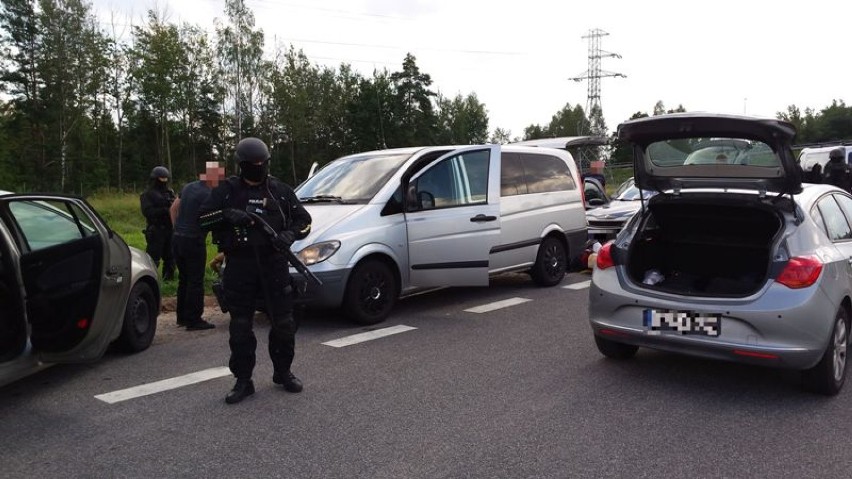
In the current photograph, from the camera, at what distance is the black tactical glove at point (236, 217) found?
4.12 meters

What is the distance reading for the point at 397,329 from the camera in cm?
639

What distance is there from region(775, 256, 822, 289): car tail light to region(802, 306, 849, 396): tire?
1.24ft

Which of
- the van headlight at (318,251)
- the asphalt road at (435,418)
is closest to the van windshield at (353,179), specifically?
the van headlight at (318,251)

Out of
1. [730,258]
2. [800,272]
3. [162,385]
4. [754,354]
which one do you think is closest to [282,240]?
[162,385]

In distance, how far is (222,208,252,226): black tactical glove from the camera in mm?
4117

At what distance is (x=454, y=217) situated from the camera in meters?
7.18

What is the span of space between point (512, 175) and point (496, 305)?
68.2 inches

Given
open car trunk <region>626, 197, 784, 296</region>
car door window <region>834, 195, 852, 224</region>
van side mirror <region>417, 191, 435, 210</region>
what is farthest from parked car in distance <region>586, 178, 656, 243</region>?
open car trunk <region>626, 197, 784, 296</region>

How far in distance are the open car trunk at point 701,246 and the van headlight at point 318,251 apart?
2.79 meters

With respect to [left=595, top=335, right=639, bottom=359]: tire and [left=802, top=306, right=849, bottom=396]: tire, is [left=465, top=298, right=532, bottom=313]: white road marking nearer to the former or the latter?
[left=595, top=335, right=639, bottom=359]: tire

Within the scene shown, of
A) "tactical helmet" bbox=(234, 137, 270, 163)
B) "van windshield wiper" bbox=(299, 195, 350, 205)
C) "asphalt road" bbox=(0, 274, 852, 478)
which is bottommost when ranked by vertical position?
"asphalt road" bbox=(0, 274, 852, 478)

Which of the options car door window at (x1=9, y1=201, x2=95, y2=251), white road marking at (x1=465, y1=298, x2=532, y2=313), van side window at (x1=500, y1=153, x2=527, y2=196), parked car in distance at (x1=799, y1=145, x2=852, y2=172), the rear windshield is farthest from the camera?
parked car in distance at (x1=799, y1=145, x2=852, y2=172)

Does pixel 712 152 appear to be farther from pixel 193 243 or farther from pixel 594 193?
pixel 594 193

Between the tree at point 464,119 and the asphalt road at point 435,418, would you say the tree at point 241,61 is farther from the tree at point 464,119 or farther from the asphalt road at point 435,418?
the asphalt road at point 435,418
